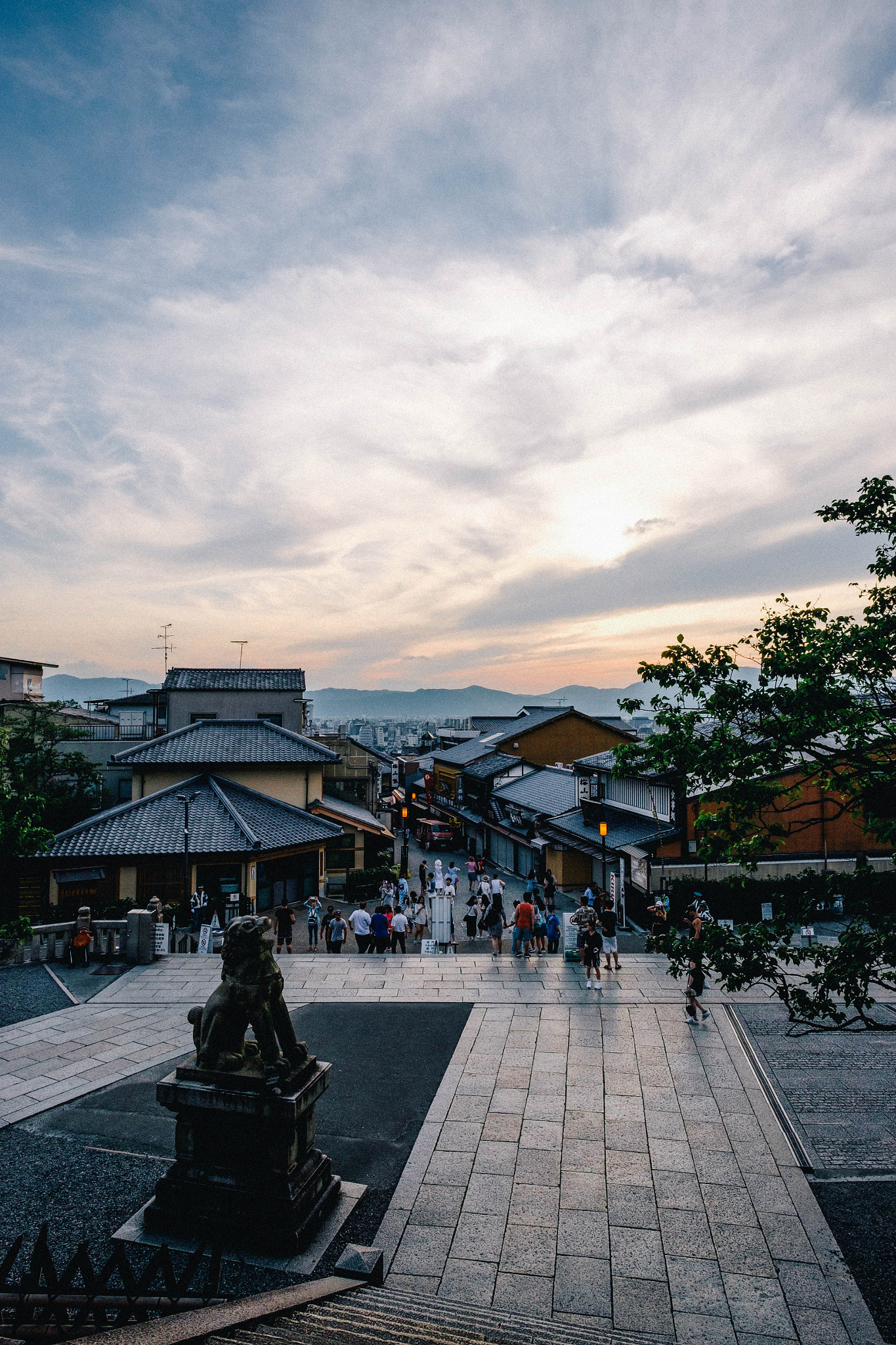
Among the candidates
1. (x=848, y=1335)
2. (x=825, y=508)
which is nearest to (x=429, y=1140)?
(x=848, y=1335)

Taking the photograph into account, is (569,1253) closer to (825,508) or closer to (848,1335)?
(848,1335)

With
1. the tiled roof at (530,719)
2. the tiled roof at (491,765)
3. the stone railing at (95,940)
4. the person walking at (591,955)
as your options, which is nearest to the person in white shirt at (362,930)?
the stone railing at (95,940)

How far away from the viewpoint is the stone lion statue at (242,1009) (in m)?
8.41

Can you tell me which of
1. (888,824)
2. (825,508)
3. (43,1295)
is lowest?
(43,1295)

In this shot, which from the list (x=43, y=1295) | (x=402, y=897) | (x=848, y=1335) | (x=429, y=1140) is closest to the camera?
(x=43, y=1295)

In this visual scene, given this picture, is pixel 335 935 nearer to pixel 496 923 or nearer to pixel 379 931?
pixel 379 931

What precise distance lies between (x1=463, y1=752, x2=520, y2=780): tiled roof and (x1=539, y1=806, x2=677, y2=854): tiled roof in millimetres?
13061

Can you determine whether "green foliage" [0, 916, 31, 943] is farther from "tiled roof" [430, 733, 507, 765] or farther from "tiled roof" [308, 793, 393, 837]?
"tiled roof" [430, 733, 507, 765]

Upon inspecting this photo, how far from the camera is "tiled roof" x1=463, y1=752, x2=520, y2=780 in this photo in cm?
4848

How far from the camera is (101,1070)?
41.7 feet

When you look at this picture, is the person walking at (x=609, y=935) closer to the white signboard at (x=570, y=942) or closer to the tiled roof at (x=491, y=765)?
the white signboard at (x=570, y=942)

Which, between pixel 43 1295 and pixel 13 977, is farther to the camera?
pixel 13 977

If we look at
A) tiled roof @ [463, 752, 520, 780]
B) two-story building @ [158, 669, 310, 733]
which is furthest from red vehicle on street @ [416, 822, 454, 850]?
two-story building @ [158, 669, 310, 733]

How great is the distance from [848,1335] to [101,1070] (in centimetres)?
1191
